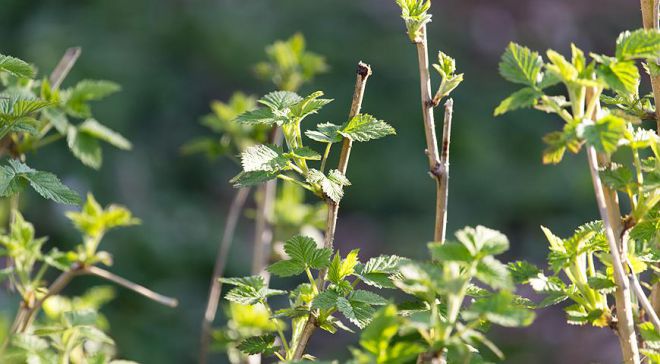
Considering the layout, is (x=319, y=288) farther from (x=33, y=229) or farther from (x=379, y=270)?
(x=33, y=229)

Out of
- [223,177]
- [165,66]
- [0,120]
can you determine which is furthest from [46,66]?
[0,120]

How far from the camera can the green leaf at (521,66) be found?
0.60m

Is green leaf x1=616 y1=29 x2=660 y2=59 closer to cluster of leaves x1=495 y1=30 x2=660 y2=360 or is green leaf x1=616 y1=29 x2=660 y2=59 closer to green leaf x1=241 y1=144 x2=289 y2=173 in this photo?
cluster of leaves x1=495 y1=30 x2=660 y2=360

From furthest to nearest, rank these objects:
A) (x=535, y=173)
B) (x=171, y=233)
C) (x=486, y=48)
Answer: (x=486, y=48)
(x=535, y=173)
(x=171, y=233)

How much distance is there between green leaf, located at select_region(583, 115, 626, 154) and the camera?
1.81 ft

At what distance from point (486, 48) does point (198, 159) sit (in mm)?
1371

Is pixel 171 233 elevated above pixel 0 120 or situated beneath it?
elevated above

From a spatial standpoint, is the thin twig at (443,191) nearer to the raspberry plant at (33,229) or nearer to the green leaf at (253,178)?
the green leaf at (253,178)

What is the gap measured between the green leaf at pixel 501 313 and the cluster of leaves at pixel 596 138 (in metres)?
0.11

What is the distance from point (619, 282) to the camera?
0.63 meters

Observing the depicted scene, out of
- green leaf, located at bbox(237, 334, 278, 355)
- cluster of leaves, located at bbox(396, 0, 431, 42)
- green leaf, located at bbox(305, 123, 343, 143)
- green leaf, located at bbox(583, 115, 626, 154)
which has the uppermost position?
cluster of leaves, located at bbox(396, 0, 431, 42)

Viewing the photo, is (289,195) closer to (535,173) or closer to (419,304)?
(419,304)

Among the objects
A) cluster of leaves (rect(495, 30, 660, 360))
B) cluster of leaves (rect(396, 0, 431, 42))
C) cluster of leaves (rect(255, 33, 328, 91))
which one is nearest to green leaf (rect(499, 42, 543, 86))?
cluster of leaves (rect(495, 30, 660, 360))

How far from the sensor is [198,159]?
3.43 metres
